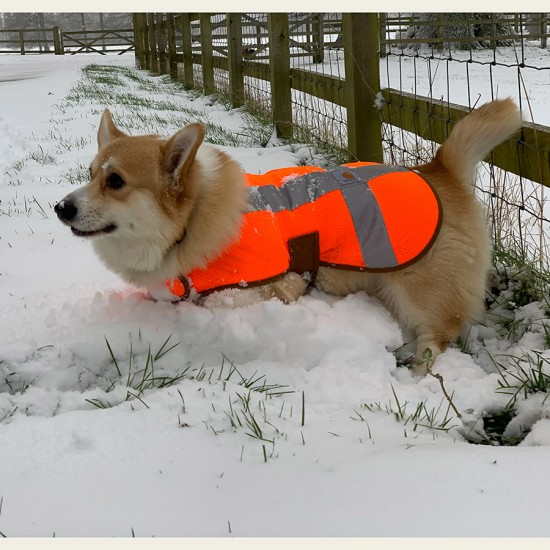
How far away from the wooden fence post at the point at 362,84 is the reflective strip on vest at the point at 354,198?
1438 mm

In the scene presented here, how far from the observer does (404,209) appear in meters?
2.72

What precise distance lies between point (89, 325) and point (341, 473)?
4.52 ft

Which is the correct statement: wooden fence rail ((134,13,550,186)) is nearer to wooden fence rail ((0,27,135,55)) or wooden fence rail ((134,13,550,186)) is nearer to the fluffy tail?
the fluffy tail

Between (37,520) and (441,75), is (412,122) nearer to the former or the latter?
(37,520)

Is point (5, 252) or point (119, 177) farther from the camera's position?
point (5, 252)

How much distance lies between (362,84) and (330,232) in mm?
1827

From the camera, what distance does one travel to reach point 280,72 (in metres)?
6.18

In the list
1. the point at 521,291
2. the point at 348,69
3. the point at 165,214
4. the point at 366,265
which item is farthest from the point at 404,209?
the point at 348,69

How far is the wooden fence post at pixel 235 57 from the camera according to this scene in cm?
843

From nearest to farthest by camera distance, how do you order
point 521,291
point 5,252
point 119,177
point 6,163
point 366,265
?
1. point 119,177
2. point 366,265
3. point 521,291
4. point 5,252
5. point 6,163

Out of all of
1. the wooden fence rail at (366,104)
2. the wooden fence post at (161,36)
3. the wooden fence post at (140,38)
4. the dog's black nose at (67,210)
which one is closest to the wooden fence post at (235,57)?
the wooden fence rail at (366,104)

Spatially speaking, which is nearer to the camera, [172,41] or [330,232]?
[330,232]

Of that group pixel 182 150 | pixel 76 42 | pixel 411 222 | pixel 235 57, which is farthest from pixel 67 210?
pixel 76 42

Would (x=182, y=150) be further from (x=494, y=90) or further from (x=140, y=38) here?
(x=140, y=38)
